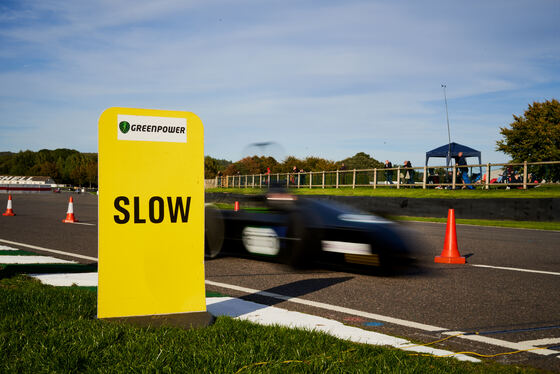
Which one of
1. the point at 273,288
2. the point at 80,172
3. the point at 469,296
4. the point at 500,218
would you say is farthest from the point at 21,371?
the point at 80,172

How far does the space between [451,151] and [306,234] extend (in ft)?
78.2

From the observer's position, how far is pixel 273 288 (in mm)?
6355

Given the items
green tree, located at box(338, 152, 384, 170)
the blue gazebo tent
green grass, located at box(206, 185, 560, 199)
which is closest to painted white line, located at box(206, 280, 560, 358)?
green grass, located at box(206, 185, 560, 199)

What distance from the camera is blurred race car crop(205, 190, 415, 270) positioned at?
7289mm

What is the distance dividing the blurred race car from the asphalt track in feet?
0.73

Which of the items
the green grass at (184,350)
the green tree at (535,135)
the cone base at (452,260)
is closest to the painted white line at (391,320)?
the green grass at (184,350)

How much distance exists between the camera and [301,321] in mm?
4695

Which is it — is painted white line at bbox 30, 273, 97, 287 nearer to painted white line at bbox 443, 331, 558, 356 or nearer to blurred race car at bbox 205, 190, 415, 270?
blurred race car at bbox 205, 190, 415, 270

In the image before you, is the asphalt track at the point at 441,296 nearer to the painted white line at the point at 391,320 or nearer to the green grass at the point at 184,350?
the painted white line at the point at 391,320

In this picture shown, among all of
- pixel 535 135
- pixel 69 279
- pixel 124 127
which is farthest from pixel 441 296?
pixel 535 135

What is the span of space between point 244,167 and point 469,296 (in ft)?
136

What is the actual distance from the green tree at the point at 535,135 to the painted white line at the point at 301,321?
168 ft

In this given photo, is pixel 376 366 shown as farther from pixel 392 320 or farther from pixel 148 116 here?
pixel 148 116

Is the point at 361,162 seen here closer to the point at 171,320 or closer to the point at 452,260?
the point at 452,260
